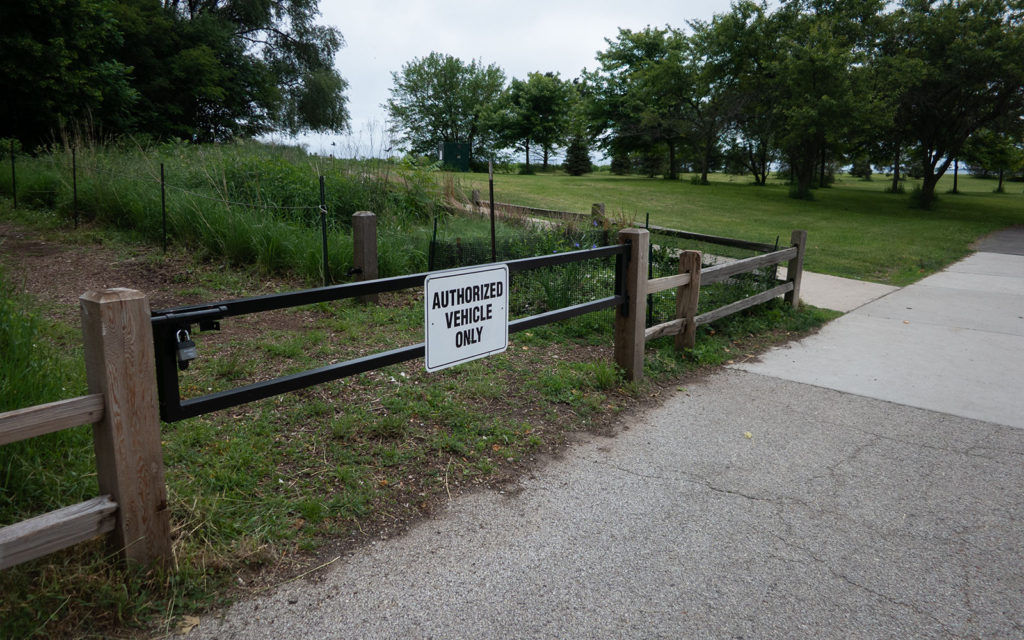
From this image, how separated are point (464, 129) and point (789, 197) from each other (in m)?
46.5

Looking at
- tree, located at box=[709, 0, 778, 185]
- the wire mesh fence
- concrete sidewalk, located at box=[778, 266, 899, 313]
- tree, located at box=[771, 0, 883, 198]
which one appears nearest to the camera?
the wire mesh fence

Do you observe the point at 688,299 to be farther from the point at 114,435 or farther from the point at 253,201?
the point at 253,201

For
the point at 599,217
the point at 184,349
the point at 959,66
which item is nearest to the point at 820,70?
the point at 959,66

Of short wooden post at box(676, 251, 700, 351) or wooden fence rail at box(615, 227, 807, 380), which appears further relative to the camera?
short wooden post at box(676, 251, 700, 351)

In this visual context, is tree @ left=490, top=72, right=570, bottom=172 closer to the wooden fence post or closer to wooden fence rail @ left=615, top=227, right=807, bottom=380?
the wooden fence post

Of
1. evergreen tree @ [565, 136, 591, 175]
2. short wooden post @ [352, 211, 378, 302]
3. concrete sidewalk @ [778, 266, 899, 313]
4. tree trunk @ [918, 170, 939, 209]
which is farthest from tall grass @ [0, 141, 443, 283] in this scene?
evergreen tree @ [565, 136, 591, 175]

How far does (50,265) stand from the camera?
27.2ft

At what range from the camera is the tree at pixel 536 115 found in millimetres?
58750

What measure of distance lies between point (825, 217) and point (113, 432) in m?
23.7

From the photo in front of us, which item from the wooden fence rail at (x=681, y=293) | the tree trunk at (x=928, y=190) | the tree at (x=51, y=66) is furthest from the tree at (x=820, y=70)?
the tree at (x=51, y=66)

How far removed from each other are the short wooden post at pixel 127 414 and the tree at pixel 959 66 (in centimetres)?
2633

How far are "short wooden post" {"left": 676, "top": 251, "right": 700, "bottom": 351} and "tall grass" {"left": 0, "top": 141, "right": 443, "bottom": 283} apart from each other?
11.1 ft

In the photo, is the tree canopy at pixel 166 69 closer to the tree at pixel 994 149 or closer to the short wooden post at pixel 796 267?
the short wooden post at pixel 796 267

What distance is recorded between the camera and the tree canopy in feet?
61.2
